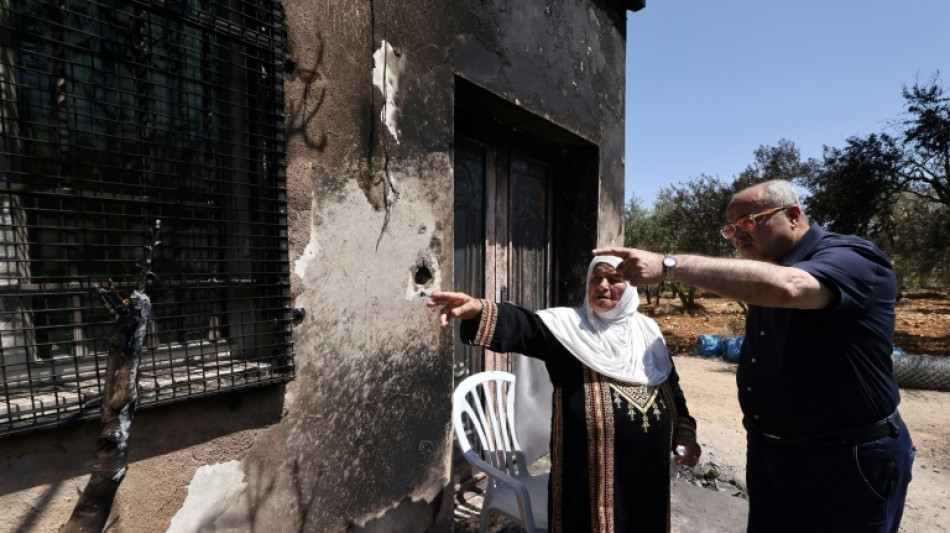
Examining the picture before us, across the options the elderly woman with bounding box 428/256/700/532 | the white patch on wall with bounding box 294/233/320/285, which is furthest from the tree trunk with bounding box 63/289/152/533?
the elderly woman with bounding box 428/256/700/532

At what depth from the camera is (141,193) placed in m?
1.65

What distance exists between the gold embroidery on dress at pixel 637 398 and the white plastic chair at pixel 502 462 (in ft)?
2.14

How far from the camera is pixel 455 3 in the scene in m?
2.80

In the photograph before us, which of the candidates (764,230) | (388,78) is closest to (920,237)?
(764,230)

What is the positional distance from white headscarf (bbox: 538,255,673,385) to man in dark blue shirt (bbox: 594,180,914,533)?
47 cm

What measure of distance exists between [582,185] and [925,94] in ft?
31.4

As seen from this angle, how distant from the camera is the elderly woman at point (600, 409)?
211 cm

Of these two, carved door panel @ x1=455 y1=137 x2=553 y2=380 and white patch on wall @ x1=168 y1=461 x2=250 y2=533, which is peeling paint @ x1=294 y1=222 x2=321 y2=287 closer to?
white patch on wall @ x1=168 y1=461 x2=250 y2=533

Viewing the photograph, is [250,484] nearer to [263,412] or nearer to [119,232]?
[263,412]

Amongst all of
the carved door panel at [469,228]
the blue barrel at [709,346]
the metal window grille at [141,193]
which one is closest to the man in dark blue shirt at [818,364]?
the metal window grille at [141,193]

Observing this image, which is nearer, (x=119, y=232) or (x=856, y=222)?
(x=119, y=232)

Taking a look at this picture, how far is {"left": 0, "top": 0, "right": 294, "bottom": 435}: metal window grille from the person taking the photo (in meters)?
1.45

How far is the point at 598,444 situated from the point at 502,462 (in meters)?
0.83

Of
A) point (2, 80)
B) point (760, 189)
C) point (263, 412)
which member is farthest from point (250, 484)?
point (760, 189)
